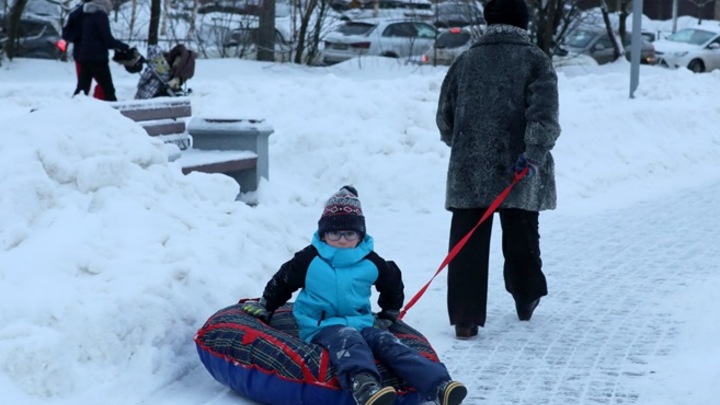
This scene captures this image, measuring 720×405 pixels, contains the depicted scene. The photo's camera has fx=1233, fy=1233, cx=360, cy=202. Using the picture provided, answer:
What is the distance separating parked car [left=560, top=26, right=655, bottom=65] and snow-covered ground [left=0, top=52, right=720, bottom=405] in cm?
1734

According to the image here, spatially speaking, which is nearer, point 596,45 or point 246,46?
point 246,46

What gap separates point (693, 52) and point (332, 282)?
87.7ft

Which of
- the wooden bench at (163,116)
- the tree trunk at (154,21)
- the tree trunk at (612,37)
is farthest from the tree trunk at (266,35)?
the wooden bench at (163,116)

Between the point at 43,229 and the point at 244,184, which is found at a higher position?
the point at 43,229

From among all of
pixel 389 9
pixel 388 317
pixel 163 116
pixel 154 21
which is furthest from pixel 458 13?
pixel 388 317

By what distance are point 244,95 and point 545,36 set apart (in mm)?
10314

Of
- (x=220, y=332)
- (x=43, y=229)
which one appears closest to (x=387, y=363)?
(x=220, y=332)

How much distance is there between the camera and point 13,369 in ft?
15.9

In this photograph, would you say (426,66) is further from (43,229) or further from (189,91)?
(43,229)

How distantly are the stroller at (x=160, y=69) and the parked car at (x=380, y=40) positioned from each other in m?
12.8

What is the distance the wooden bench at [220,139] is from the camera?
9.82 m

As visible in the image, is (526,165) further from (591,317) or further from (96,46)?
(96,46)

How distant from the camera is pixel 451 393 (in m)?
4.80

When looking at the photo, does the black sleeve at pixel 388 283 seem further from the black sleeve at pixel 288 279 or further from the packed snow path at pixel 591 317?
the packed snow path at pixel 591 317
